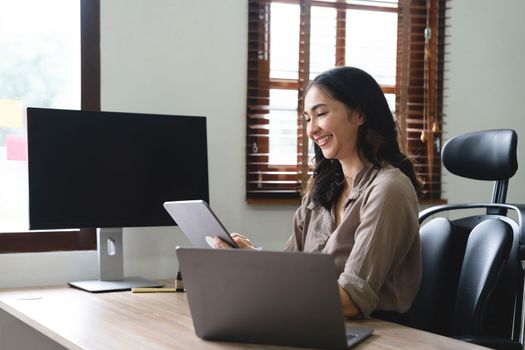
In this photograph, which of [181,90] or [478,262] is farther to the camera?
[181,90]

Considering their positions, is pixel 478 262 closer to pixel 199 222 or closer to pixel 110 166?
pixel 199 222

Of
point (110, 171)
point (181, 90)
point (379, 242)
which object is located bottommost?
point (379, 242)

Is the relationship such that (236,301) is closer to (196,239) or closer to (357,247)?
(357,247)

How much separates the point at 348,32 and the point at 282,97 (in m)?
0.45

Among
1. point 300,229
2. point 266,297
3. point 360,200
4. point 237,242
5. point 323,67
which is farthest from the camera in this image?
point 323,67

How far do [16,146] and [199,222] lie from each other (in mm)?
1008

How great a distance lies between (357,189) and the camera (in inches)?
86.9

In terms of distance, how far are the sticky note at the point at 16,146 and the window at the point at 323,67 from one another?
91 cm

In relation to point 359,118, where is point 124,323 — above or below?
below

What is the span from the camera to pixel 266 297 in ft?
5.06

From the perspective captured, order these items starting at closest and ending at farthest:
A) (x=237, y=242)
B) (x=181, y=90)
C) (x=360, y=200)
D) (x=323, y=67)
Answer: (x=360, y=200) < (x=237, y=242) < (x=181, y=90) < (x=323, y=67)

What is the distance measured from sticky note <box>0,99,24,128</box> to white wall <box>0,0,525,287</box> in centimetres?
32

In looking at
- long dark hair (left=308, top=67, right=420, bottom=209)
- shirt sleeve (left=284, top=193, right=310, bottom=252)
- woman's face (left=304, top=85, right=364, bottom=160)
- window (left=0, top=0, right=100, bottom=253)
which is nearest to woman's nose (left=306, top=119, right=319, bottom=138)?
woman's face (left=304, top=85, right=364, bottom=160)

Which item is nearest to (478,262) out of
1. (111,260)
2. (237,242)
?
(237,242)
